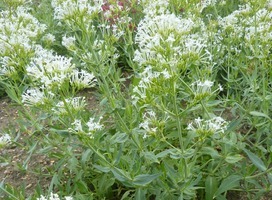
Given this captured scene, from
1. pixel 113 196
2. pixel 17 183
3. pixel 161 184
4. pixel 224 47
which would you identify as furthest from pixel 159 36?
pixel 17 183

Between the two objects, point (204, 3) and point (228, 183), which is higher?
point (204, 3)

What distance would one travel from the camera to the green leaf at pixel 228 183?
329 centimetres

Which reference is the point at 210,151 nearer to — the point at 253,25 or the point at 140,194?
the point at 140,194

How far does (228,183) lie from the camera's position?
10.9 ft

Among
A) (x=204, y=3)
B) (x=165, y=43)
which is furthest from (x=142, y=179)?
(x=204, y=3)

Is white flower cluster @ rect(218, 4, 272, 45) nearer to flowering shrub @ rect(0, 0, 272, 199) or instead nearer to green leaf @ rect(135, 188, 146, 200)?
flowering shrub @ rect(0, 0, 272, 199)

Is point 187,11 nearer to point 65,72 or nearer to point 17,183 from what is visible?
point 65,72

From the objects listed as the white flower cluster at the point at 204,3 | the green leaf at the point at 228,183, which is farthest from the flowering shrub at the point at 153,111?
the white flower cluster at the point at 204,3

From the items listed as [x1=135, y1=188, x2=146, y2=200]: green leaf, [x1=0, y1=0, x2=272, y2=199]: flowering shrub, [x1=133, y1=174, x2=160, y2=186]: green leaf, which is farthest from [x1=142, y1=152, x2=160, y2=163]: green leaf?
[x1=135, y1=188, x2=146, y2=200]: green leaf

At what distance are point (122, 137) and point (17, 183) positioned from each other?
6.16 ft

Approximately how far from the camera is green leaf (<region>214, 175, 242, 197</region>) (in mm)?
3291

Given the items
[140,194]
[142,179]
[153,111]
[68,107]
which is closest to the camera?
[68,107]

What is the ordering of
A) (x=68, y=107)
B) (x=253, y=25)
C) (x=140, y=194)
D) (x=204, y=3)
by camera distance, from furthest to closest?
1. (x=204, y=3)
2. (x=253, y=25)
3. (x=140, y=194)
4. (x=68, y=107)

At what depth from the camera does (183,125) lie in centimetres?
419
